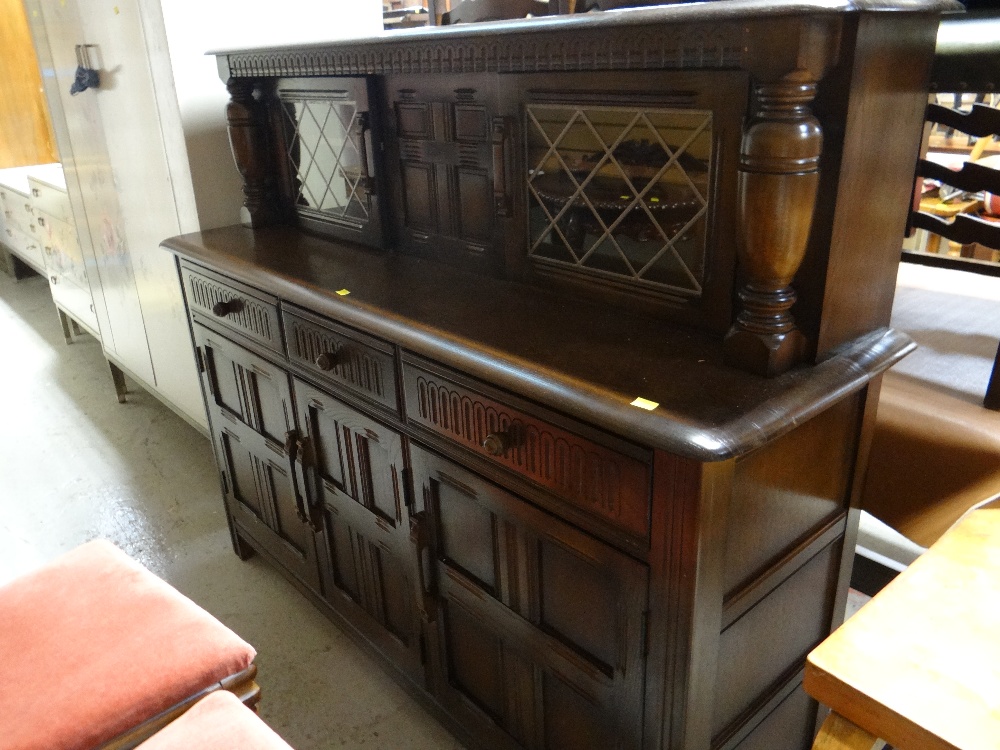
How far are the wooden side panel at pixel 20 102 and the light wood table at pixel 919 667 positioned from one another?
18.4ft

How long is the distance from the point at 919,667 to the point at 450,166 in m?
1.20

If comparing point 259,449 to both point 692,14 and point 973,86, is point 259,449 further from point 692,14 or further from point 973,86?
point 973,86

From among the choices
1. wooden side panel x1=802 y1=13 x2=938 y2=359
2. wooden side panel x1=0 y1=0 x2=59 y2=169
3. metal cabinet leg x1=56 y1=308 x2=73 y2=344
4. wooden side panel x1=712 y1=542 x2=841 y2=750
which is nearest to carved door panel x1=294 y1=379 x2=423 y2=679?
wooden side panel x1=712 y1=542 x2=841 y2=750

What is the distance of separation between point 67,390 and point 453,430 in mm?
3045

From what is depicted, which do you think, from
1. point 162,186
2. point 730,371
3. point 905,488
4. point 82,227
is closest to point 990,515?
point 730,371

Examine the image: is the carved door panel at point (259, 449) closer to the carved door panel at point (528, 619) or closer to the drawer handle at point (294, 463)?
the drawer handle at point (294, 463)

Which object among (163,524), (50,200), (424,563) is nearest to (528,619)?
(424,563)

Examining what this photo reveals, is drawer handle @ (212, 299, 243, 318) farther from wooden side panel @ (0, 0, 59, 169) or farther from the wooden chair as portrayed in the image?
wooden side panel @ (0, 0, 59, 169)

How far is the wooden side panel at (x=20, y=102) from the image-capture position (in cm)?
488

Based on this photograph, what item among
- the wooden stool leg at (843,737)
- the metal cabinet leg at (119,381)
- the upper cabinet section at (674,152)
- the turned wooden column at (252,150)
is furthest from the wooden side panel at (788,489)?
the metal cabinet leg at (119,381)

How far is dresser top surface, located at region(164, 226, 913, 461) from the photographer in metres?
0.93

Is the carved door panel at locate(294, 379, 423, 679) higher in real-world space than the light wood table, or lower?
lower

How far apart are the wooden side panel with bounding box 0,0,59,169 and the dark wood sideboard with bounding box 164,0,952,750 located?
422 centimetres

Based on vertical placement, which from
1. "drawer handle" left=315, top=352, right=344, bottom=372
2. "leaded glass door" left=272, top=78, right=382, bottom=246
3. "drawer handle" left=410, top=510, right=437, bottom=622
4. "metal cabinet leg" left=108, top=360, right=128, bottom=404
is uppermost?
"leaded glass door" left=272, top=78, right=382, bottom=246
